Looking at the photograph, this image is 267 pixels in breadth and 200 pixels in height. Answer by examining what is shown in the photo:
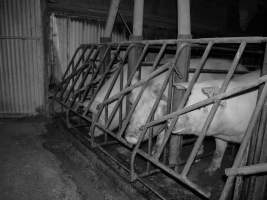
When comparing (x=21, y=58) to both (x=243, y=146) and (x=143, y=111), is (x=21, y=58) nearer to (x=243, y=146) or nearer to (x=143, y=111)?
(x=143, y=111)

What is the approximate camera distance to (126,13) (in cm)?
704

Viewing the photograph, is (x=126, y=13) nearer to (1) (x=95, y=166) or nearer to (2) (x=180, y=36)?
(2) (x=180, y=36)

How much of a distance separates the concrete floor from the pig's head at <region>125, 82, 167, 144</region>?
764 mm

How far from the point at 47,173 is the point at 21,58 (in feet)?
12.1

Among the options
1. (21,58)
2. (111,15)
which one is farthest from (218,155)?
(21,58)

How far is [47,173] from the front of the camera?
12.8 ft

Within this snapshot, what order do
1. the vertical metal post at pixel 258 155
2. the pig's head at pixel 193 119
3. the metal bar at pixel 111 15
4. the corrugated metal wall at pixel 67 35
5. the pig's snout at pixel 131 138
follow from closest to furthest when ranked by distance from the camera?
the vertical metal post at pixel 258 155
the pig's head at pixel 193 119
the pig's snout at pixel 131 138
the metal bar at pixel 111 15
the corrugated metal wall at pixel 67 35

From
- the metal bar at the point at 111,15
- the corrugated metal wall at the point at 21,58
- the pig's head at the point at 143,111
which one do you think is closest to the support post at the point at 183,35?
the pig's head at the point at 143,111

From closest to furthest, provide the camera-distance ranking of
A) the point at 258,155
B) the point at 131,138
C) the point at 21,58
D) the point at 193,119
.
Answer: the point at 258,155 → the point at 193,119 → the point at 131,138 → the point at 21,58

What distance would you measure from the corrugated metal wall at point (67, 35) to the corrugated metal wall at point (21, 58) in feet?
1.12

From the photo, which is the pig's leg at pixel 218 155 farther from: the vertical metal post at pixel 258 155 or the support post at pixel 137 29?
the support post at pixel 137 29

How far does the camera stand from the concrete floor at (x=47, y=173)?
3396mm

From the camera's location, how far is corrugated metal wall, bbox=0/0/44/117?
6.11 meters

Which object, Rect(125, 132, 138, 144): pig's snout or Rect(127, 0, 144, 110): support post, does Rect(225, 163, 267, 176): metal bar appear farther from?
Rect(127, 0, 144, 110): support post
